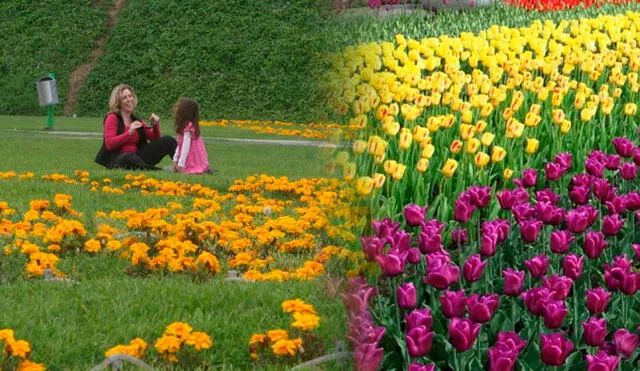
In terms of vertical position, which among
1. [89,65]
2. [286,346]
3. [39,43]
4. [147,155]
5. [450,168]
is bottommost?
[147,155]

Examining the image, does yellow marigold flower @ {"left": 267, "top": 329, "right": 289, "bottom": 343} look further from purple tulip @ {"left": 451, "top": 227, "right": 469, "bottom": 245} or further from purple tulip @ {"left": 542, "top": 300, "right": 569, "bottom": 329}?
purple tulip @ {"left": 451, "top": 227, "right": 469, "bottom": 245}

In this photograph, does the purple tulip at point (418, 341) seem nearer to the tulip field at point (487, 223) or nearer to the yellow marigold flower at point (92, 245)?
the tulip field at point (487, 223)

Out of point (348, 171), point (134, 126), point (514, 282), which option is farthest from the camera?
point (134, 126)

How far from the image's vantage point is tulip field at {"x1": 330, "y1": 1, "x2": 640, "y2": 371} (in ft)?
9.01

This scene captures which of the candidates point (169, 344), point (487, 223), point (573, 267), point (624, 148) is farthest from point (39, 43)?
point (573, 267)

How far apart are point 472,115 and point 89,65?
24.8 meters

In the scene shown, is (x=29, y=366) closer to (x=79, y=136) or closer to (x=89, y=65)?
(x=79, y=136)

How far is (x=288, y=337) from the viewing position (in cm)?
339

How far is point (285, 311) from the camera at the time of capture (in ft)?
11.5

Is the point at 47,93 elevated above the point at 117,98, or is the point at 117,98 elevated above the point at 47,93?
the point at 117,98

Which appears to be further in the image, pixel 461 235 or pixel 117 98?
pixel 117 98

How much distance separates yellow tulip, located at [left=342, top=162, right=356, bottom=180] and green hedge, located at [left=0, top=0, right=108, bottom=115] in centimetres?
2547

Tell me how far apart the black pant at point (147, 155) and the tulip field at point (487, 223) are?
139 inches

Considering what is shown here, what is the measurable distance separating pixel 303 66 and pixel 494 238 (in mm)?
21963
